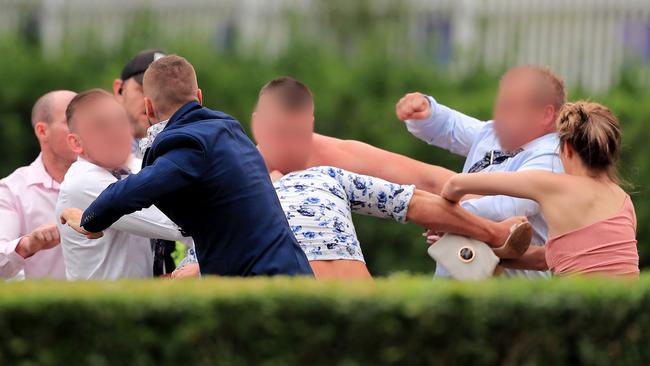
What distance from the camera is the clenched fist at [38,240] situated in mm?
6414

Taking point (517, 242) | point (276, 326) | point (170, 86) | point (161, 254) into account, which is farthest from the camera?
point (161, 254)

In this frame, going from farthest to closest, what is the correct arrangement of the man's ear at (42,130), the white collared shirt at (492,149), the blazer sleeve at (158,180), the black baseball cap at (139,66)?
1. the black baseball cap at (139,66)
2. the man's ear at (42,130)
3. the white collared shirt at (492,149)
4. the blazer sleeve at (158,180)

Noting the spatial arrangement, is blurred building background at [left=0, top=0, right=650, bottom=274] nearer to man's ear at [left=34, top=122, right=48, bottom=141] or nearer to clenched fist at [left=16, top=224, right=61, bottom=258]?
man's ear at [left=34, top=122, right=48, bottom=141]

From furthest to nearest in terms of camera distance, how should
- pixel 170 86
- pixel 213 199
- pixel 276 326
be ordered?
pixel 170 86 → pixel 213 199 → pixel 276 326

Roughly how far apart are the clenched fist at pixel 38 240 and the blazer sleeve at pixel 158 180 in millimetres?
1060

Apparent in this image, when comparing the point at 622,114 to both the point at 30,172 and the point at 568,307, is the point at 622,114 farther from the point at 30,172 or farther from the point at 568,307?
the point at 568,307

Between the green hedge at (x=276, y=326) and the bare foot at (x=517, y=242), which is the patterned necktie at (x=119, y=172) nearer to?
the bare foot at (x=517, y=242)

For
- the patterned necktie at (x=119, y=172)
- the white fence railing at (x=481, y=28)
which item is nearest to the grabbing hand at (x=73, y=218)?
the patterned necktie at (x=119, y=172)

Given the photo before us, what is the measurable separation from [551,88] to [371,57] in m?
7.47

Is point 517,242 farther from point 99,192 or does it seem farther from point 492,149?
point 99,192

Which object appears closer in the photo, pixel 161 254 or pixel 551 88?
pixel 551 88

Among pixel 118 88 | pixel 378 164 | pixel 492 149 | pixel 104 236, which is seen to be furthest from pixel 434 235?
pixel 118 88

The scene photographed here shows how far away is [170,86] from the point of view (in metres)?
5.69

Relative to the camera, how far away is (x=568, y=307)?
4453mm
